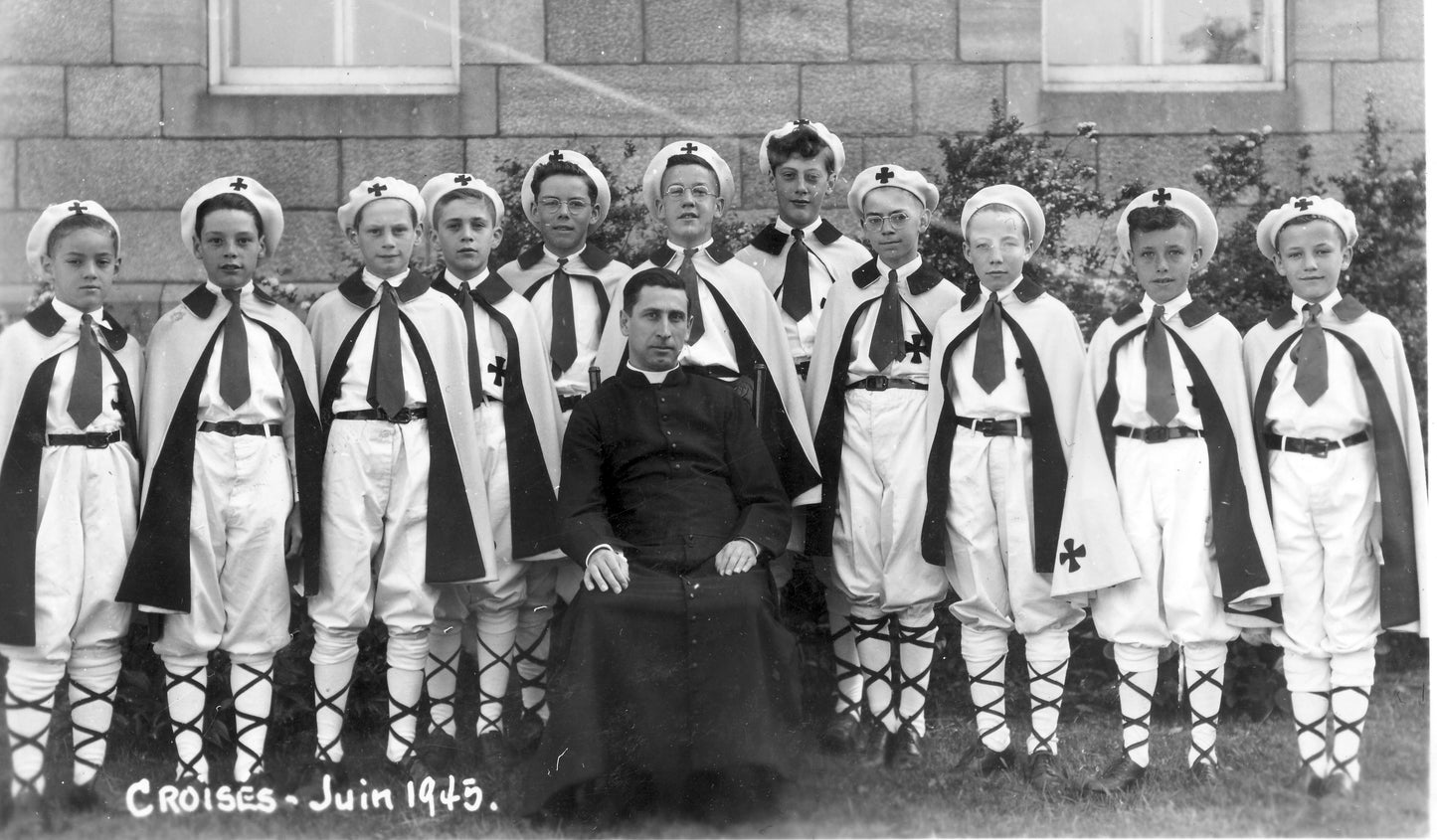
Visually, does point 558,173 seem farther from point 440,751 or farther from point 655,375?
point 440,751

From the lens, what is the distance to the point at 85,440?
15.1 ft

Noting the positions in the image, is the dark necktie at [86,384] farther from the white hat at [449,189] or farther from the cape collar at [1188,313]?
the cape collar at [1188,313]

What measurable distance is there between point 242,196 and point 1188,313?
322cm

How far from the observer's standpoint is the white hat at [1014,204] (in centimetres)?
497

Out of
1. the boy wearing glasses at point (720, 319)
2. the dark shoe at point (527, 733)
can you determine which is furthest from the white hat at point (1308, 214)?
the dark shoe at point (527, 733)

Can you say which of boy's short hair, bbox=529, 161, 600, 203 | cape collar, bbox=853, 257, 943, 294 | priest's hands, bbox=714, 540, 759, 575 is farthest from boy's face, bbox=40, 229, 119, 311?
cape collar, bbox=853, 257, 943, 294

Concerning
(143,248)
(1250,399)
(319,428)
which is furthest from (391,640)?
(1250,399)

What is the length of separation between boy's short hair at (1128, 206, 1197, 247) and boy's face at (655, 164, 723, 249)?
151 cm

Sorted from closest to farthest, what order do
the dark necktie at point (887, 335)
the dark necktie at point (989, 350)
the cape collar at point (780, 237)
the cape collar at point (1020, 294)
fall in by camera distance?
the dark necktie at point (989, 350) → the cape collar at point (1020, 294) → the dark necktie at point (887, 335) → the cape collar at point (780, 237)

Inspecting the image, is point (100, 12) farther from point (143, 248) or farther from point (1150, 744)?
point (1150, 744)

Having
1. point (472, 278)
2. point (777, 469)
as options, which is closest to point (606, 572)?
point (777, 469)

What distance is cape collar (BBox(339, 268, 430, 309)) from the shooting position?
495cm

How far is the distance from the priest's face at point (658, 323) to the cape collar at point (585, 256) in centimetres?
70

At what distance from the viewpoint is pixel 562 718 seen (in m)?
4.34
